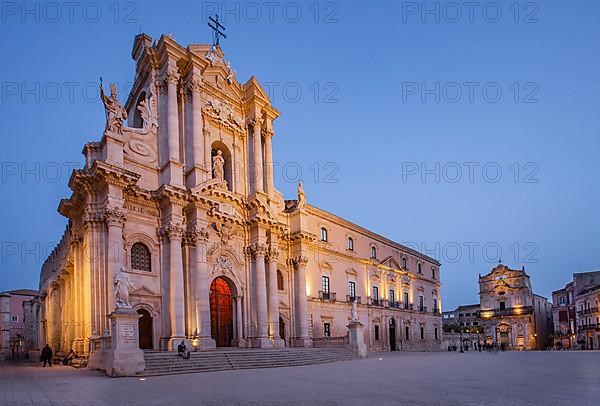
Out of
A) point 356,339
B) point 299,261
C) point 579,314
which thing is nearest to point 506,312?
point 579,314

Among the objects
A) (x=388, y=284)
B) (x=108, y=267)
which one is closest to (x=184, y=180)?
(x=108, y=267)

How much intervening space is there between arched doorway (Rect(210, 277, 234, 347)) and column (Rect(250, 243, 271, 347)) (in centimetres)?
168

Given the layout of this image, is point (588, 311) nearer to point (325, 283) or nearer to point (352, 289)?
point (352, 289)

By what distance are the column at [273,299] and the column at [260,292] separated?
0.69 metres

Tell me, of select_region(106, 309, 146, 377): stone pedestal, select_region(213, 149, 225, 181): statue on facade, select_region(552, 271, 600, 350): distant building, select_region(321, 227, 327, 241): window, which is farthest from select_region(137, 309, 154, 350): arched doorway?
select_region(552, 271, 600, 350): distant building

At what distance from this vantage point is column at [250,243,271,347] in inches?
1232

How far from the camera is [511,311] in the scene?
80.9 meters

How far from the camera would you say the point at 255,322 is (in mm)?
31844

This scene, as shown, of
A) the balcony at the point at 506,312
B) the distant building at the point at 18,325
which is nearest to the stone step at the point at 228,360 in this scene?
the distant building at the point at 18,325

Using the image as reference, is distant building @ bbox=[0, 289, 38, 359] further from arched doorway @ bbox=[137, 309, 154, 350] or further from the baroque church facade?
arched doorway @ bbox=[137, 309, 154, 350]

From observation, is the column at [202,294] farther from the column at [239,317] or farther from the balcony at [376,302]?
the balcony at [376,302]

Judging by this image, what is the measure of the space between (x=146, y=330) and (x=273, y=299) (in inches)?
373

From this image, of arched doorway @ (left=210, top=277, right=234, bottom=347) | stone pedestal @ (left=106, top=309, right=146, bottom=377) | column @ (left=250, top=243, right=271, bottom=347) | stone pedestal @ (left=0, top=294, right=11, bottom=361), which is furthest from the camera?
stone pedestal @ (left=0, top=294, right=11, bottom=361)

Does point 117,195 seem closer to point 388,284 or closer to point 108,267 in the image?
point 108,267
